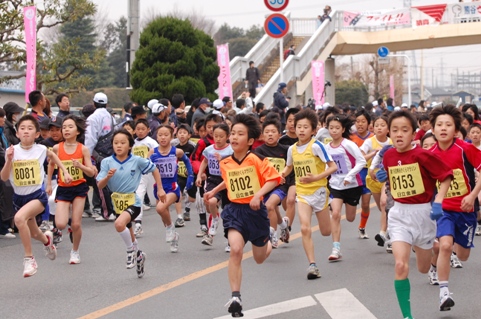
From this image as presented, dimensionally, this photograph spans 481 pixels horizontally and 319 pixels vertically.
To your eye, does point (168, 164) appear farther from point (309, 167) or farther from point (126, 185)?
point (309, 167)

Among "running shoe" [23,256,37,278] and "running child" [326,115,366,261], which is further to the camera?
"running child" [326,115,366,261]

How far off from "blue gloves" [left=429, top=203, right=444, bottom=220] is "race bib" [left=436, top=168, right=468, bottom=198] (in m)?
0.97

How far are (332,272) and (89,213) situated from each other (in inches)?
267

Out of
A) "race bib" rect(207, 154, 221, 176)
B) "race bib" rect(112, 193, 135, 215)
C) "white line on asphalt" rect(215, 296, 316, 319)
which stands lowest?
"white line on asphalt" rect(215, 296, 316, 319)

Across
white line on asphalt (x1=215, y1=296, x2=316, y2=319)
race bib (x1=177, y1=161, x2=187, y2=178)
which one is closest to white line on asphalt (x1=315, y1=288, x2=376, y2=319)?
white line on asphalt (x1=215, y1=296, x2=316, y2=319)

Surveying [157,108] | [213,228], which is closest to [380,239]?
[213,228]

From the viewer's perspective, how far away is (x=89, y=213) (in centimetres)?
1560

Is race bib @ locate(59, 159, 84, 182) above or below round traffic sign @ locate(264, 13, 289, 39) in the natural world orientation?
below

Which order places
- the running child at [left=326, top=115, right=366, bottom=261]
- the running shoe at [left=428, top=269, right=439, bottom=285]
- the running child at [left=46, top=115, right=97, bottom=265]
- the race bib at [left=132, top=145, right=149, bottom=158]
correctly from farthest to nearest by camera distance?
the race bib at [left=132, top=145, right=149, bottom=158] < the running child at [left=326, top=115, right=366, bottom=261] < the running child at [left=46, top=115, right=97, bottom=265] < the running shoe at [left=428, top=269, right=439, bottom=285]

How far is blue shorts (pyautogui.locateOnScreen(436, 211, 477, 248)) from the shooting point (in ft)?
26.2

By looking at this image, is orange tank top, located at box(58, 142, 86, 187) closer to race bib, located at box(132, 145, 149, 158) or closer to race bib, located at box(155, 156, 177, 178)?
race bib, located at box(155, 156, 177, 178)

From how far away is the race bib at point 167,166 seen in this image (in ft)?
40.6

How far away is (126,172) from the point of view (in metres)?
10.0

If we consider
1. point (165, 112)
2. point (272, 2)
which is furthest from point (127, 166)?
point (272, 2)
